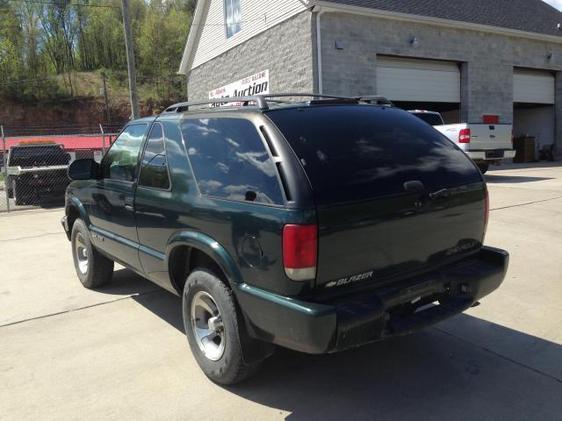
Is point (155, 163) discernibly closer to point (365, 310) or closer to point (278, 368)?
point (278, 368)

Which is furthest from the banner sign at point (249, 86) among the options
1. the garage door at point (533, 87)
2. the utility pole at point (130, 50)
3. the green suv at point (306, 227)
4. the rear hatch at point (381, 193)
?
the rear hatch at point (381, 193)

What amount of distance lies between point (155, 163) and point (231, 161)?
1.01 m

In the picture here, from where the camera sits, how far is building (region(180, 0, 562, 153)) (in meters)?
16.8

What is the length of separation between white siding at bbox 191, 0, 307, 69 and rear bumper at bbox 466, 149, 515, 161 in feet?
22.9

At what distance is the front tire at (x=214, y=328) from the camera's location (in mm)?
3156

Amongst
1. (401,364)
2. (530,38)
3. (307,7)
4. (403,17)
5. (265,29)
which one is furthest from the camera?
(530,38)

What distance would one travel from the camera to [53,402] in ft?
10.8

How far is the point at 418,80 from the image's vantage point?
19344mm

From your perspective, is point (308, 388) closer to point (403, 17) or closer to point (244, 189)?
point (244, 189)

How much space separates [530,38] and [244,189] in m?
22.9

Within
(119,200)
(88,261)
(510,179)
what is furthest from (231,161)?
(510,179)

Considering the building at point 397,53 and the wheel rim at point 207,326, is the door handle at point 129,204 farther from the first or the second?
the building at point 397,53

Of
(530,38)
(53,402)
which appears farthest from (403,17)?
(53,402)

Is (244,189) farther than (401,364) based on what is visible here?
No
